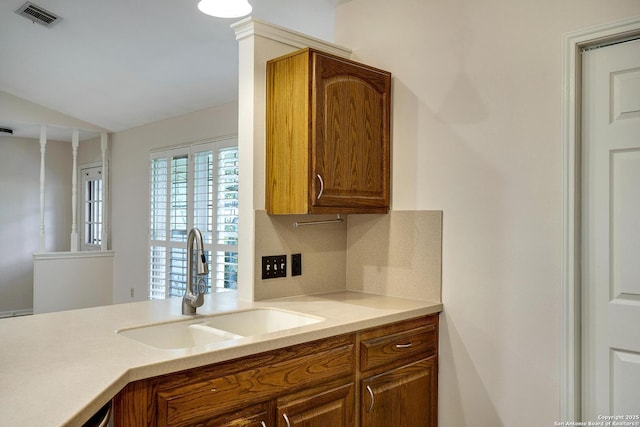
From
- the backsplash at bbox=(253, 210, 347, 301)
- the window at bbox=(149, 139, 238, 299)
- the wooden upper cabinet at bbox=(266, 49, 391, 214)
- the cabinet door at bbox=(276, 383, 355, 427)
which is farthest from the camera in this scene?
the window at bbox=(149, 139, 238, 299)

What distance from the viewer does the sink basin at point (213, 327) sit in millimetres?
1796

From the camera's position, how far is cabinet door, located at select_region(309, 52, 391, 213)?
2172mm

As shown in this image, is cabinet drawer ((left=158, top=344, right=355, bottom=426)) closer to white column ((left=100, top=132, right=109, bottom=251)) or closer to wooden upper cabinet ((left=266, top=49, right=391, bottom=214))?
wooden upper cabinet ((left=266, top=49, right=391, bottom=214))

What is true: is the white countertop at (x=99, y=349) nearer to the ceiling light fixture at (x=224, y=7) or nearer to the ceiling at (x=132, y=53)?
the ceiling light fixture at (x=224, y=7)

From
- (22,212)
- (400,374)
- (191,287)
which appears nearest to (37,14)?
(191,287)

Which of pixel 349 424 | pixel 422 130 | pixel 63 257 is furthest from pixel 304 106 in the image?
pixel 63 257

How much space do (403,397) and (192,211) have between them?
374 cm

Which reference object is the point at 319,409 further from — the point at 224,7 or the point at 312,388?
the point at 224,7

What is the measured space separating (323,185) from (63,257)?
5358mm

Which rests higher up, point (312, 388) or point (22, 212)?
point (22, 212)

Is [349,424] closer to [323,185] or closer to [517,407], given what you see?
[517,407]

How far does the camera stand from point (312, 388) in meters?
1.76

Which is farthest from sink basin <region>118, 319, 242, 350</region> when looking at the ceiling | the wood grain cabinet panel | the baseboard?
the baseboard

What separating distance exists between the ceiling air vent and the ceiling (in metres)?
0.05
